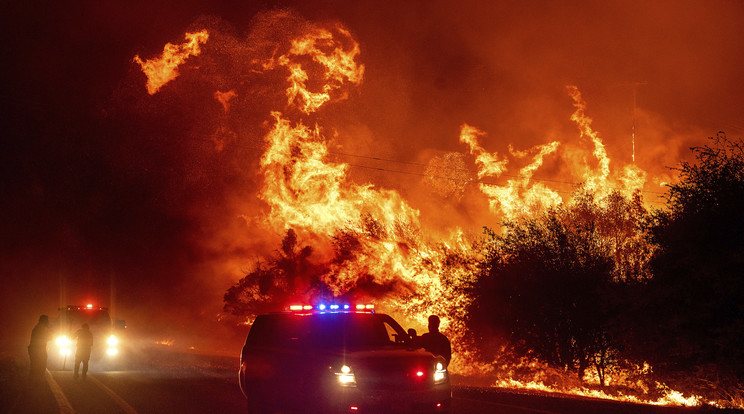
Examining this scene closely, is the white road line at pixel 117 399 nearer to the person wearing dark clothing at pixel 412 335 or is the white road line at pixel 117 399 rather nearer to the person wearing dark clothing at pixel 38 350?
the person wearing dark clothing at pixel 38 350

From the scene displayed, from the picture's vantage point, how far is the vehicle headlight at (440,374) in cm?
1108

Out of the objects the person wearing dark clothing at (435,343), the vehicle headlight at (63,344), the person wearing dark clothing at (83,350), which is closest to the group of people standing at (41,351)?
the person wearing dark clothing at (83,350)

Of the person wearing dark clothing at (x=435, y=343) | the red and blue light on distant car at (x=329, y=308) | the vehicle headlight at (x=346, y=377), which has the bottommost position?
the vehicle headlight at (x=346, y=377)

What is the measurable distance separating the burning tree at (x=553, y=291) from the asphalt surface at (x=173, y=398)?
5900mm

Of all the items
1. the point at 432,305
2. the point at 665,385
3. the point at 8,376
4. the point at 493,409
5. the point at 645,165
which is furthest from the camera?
the point at 645,165

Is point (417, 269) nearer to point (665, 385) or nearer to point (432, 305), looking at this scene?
point (432, 305)

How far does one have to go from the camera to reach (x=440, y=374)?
441 inches

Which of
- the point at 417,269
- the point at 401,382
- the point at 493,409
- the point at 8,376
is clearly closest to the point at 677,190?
the point at 493,409

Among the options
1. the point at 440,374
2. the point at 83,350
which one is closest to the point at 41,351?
the point at 83,350

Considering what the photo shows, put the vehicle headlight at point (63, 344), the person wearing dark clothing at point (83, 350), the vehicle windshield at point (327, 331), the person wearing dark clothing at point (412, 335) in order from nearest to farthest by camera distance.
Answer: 1. the vehicle windshield at point (327, 331)
2. the person wearing dark clothing at point (412, 335)
3. the person wearing dark clothing at point (83, 350)
4. the vehicle headlight at point (63, 344)

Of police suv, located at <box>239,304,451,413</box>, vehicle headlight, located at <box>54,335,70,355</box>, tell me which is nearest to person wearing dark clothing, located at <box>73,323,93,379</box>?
vehicle headlight, located at <box>54,335,70,355</box>

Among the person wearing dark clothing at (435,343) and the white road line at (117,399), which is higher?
the person wearing dark clothing at (435,343)

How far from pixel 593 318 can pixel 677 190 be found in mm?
6066

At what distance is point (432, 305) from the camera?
27344 mm
